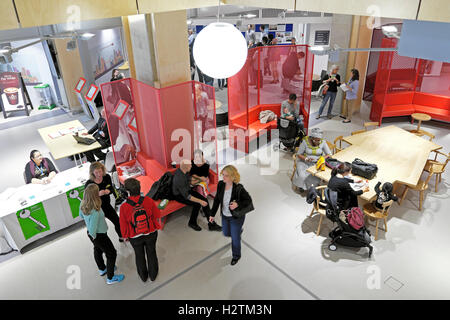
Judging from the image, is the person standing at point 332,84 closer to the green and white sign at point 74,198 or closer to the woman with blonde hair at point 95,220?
the green and white sign at point 74,198

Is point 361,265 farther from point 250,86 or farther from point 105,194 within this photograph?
point 250,86

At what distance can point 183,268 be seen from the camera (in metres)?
4.82

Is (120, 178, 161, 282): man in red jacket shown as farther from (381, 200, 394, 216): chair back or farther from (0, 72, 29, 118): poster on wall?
(0, 72, 29, 118): poster on wall

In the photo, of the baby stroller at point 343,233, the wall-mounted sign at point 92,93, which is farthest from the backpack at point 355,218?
the wall-mounted sign at point 92,93

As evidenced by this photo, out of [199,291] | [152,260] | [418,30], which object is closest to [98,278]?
[152,260]

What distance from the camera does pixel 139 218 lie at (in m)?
4.02

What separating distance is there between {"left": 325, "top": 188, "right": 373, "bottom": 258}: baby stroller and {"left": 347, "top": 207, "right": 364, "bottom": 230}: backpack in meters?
0.09

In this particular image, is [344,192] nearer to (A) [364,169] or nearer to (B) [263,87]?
(A) [364,169]

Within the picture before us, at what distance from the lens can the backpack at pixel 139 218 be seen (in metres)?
4.00

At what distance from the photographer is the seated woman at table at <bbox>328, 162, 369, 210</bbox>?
477cm

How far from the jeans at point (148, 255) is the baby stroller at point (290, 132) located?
419cm

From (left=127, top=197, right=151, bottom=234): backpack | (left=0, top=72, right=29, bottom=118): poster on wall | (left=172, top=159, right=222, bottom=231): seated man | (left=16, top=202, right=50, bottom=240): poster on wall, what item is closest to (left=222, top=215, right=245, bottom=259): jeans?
(left=172, top=159, right=222, bottom=231): seated man

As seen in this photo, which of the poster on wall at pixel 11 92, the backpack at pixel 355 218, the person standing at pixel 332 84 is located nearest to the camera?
the backpack at pixel 355 218

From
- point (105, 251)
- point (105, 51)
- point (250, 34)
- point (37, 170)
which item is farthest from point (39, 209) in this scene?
point (250, 34)
